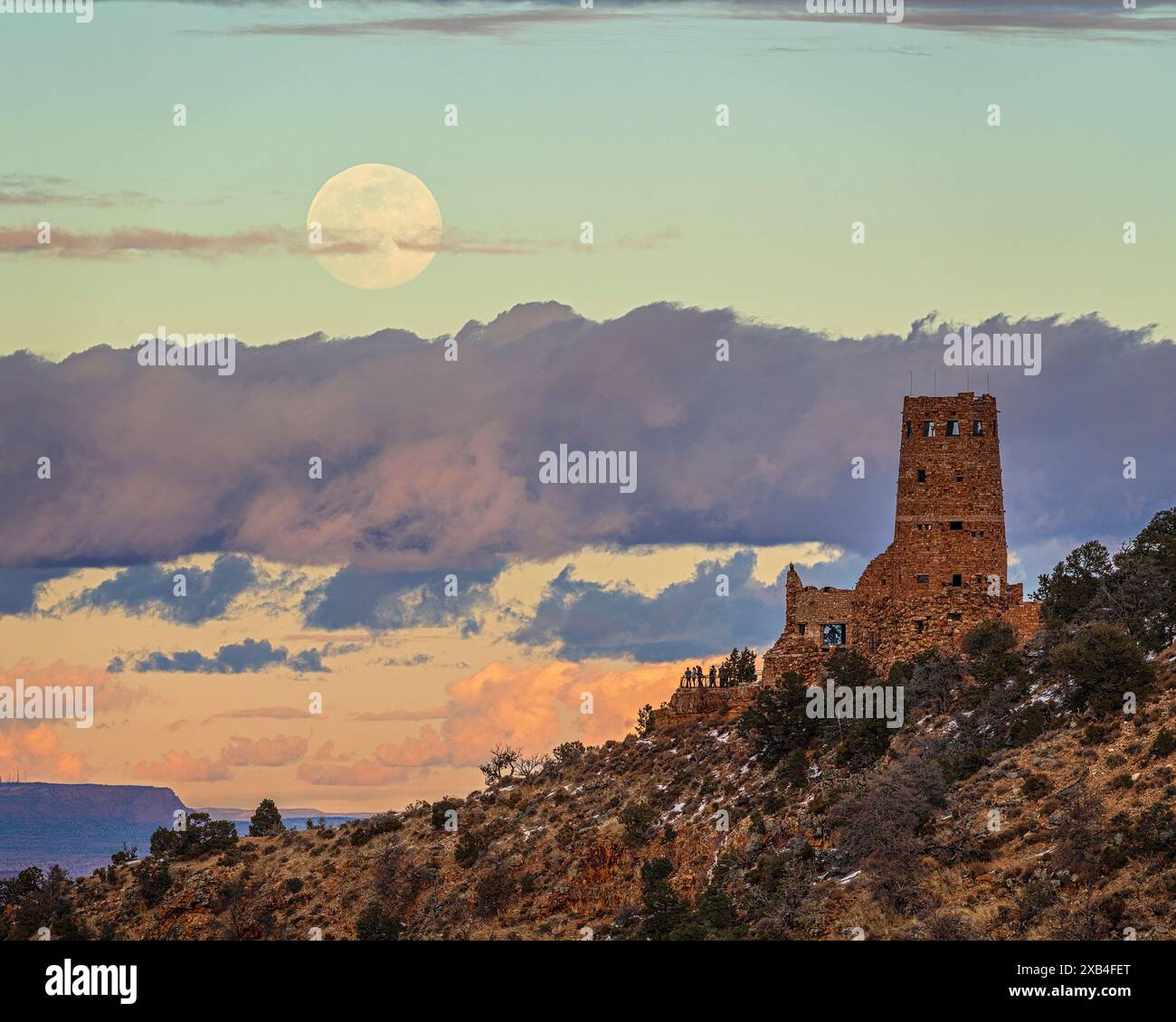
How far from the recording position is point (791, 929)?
71.9m

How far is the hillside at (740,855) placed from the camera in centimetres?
6725

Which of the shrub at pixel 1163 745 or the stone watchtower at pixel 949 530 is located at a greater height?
the stone watchtower at pixel 949 530

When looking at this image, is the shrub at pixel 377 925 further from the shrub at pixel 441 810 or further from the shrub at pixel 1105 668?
the shrub at pixel 1105 668

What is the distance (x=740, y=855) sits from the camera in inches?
3406

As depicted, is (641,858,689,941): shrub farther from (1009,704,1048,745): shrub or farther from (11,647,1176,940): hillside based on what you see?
(1009,704,1048,745): shrub

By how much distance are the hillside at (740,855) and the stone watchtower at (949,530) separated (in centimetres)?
476

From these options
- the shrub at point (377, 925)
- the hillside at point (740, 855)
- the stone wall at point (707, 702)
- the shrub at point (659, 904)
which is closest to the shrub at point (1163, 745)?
the hillside at point (740, 855)

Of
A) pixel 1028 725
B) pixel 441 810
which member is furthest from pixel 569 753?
pixel 1028 725

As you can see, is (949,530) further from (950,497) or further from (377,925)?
(377,925)

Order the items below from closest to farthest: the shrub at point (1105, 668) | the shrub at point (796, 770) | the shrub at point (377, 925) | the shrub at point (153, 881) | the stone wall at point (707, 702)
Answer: the shrub at point (1105, 668) → the shrub at point (796, 770) → the shrub at point (377, 925) → the stone wall at point (707, 702) → the shrub at point (153, 881)

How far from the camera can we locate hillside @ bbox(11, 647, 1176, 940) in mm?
67250

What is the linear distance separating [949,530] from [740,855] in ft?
51.9
